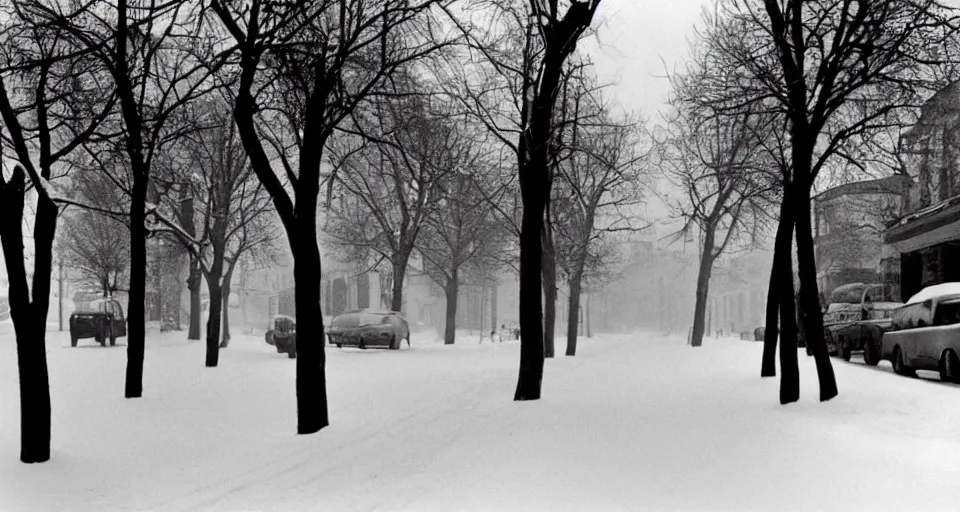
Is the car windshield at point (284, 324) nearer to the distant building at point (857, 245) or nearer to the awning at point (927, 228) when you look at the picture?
the awning at point (927, 228)

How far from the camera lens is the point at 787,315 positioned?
40.7ft

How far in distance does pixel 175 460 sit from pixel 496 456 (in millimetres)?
4043

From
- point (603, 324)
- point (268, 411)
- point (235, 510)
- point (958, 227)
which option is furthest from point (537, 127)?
point (603, 324)

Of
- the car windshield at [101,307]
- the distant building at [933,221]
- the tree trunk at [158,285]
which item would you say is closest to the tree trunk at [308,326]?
the distant building at [933,221]

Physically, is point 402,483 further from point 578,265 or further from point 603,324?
point 603,324

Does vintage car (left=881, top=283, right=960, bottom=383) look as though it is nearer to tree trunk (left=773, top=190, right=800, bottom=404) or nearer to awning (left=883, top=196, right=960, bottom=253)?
tree trunk (left=773, top=190, right=800, bottom=404)

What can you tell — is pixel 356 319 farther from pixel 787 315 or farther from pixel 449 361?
pixel 787 315

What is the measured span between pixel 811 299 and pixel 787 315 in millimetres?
805

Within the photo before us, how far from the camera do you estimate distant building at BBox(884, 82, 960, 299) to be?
84.6 ft

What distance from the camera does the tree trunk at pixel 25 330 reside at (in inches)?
350

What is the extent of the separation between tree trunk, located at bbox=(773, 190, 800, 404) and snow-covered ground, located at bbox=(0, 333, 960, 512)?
0.43 metres

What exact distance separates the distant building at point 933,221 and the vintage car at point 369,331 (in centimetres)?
1797

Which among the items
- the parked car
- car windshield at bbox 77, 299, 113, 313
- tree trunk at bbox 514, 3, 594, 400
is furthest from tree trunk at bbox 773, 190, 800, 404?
car windshield at bbox 77, 299, 113, 313

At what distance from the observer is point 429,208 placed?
29.6 m
